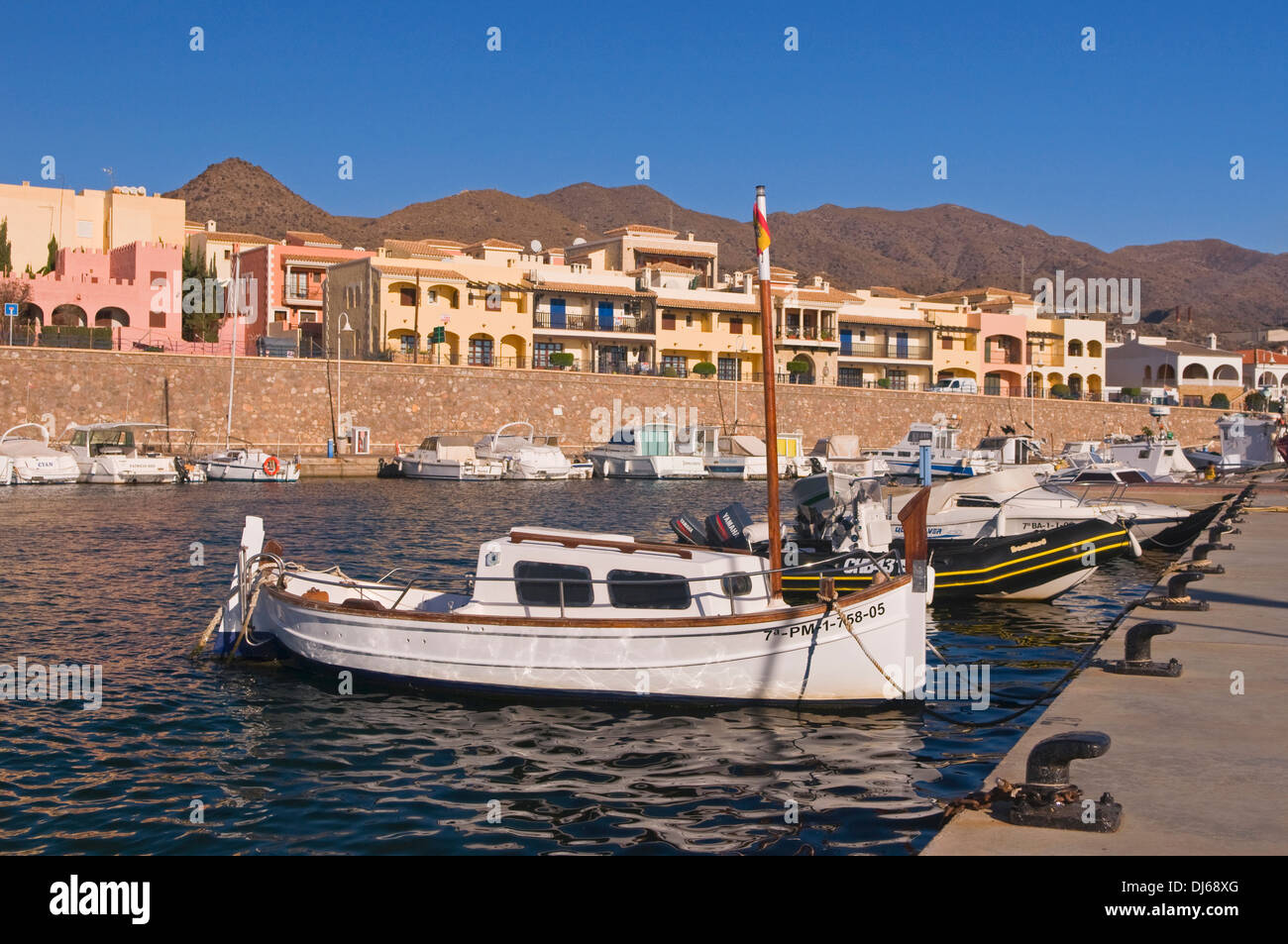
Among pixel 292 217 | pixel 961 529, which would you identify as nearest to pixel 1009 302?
pixel 961 529

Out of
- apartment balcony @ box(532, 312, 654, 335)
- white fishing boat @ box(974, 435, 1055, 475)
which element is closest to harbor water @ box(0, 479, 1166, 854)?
white fishing boat @ box(974, 435, 1055, 475)

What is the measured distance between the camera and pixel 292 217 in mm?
187000

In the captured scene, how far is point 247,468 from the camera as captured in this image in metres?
51.3

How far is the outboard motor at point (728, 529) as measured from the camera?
1894cm

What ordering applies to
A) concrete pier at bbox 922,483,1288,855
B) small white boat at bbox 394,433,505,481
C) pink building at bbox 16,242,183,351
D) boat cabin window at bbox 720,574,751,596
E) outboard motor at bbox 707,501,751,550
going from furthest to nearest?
pink building at bbox 16,242,183,351
small white boat at bbox 394,433,505,481
outboard motor at bbox 707,501,751,550
boat cabin window at bbox 720,574,751,596
concrete pier at bbox 922,483,1288,855

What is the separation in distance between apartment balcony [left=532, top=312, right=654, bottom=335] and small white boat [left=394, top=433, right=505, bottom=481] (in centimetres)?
2014

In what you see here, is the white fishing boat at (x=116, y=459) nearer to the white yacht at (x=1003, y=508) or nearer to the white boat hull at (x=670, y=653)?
the white yacht at (x=1003, y=508)

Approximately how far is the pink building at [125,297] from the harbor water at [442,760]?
53674 mm

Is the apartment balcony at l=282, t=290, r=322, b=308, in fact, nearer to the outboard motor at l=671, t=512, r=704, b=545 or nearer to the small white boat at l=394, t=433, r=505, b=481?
the small white boat at l=394, t=433, r=505, b=481

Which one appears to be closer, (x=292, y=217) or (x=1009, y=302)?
(x=1009, y=302)

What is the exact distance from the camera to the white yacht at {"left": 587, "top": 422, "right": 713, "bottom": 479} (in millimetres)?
60844
